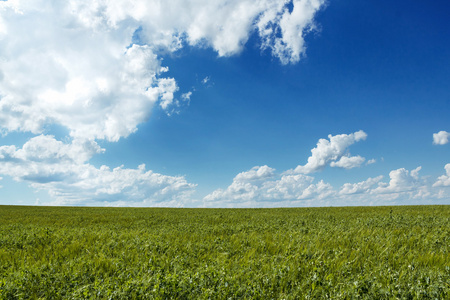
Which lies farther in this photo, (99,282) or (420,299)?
(99,282)

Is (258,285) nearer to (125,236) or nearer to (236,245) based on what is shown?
(236,245)

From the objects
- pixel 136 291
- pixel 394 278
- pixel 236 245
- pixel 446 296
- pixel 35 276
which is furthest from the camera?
pixel 236 245

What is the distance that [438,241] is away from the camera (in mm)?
8875

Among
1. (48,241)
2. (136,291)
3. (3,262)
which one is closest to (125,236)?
(48,241)

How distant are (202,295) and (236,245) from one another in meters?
4.09

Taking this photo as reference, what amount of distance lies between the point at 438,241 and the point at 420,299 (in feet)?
20.2

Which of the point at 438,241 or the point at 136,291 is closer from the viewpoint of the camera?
the point at 136,291

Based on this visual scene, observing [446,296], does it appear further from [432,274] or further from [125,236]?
[125,236]

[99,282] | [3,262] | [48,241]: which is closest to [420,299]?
[99,282]

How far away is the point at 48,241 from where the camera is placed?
10.5 metres

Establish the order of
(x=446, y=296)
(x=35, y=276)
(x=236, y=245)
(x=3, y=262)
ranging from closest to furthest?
(x=446, y=296)
(x=35, y=276)
(x=3, y=262)
(x=236, y=245)

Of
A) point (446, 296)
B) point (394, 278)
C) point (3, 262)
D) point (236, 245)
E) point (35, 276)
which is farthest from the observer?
point (236, 245)

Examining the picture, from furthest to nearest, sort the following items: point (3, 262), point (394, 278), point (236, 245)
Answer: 1. point (236, 245)
2. point (3, 262)
3. point (394, 278)

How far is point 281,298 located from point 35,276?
212 inches
